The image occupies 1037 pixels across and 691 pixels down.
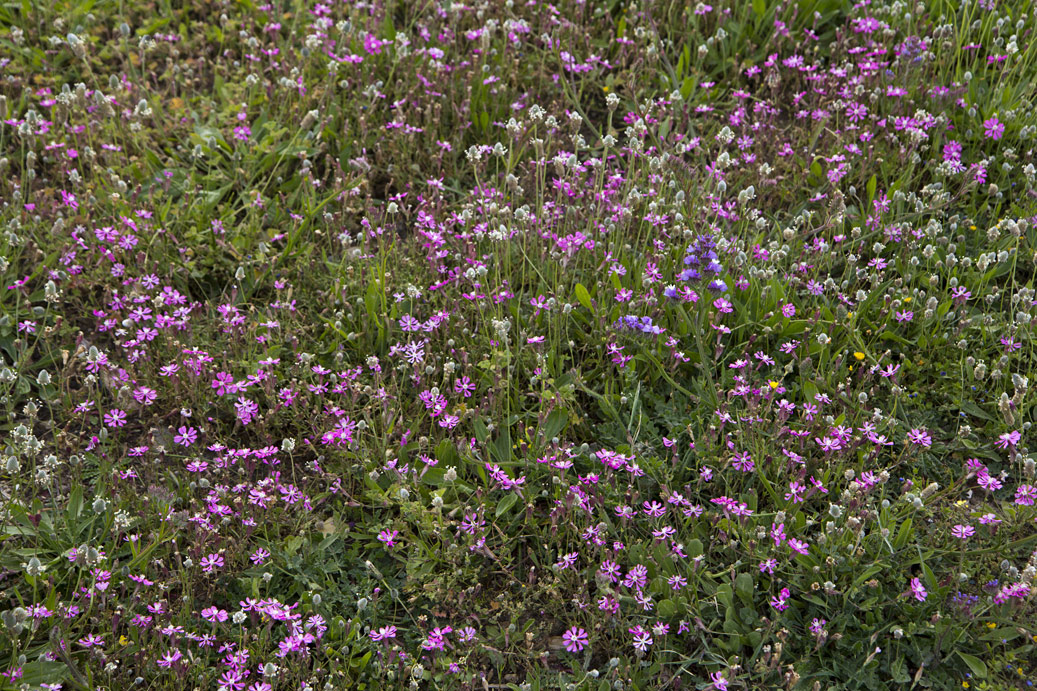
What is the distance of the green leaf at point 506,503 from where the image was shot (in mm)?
3338

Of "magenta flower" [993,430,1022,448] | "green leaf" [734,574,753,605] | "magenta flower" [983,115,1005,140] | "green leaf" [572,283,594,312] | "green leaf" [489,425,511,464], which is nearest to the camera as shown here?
"green leaf" [734,574,753,605]

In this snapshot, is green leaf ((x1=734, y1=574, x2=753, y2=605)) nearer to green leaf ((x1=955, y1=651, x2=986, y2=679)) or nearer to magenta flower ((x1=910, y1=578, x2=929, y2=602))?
magenta flower ((x1=910, y1=578, x2=929, y2=602))

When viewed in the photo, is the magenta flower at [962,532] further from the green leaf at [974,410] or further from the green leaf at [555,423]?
the green leaf at [555,423]

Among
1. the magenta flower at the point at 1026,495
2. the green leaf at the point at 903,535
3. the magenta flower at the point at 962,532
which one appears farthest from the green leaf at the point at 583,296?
the magenta flower at the point at 1026,495

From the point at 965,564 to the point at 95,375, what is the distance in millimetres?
3344

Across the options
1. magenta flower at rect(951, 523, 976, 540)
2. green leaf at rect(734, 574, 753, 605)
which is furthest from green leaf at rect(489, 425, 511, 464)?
magenta flower at rect(951, 523, 976, 540)

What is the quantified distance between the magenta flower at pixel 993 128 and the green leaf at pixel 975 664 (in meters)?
2.64

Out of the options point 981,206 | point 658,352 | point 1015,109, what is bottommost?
point 658,352

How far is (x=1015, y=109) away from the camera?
466 centimetres

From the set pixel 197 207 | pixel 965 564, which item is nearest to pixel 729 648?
pixel 965 564

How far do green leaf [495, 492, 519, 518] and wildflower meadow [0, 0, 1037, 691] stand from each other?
0.07 feet

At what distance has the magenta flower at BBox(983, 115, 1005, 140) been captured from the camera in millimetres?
4500

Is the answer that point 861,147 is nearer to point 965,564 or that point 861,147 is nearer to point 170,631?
point 965,564

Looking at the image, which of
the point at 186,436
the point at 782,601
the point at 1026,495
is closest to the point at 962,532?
the point at 1026,495
